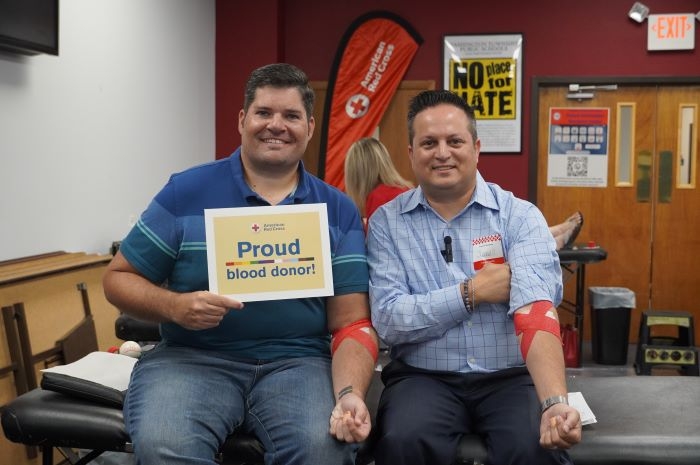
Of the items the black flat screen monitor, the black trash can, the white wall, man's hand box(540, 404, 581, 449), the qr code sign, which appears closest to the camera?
man's hand box(540, 404, 581, 449)

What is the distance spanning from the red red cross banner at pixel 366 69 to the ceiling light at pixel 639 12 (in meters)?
1.66

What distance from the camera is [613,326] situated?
528cm

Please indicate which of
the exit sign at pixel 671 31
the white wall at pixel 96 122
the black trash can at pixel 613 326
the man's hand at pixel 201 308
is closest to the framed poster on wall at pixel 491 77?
the exit sign at pixel 671 31

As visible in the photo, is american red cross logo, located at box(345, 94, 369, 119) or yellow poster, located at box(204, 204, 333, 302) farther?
american red cross logo, located at box(345, 94, 369, 119)

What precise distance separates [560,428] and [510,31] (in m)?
4.89

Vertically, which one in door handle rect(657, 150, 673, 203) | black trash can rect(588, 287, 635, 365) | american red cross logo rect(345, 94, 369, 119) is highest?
american red cross logo rect(345, 94, 369, 119)

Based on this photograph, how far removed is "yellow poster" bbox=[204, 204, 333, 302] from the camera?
198 centimetres

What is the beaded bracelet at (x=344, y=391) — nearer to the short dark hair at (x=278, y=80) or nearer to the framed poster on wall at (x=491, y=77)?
the short dark hair at (x=278, y=80)

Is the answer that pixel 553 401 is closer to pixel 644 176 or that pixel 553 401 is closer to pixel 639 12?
pixel 644 176

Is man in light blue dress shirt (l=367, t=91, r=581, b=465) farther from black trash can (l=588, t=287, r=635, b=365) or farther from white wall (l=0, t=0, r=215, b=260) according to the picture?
black trash can (l=588, t=287, r=635, b=365)

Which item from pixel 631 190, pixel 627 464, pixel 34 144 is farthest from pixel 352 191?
pixel 631 190

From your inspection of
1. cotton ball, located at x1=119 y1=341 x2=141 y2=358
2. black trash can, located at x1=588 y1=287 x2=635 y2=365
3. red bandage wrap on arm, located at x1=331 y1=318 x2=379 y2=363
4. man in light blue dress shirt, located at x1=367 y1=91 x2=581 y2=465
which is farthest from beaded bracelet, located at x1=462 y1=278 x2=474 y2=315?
black trash can, located at x1=588 y1=287 x2=635 y2=365

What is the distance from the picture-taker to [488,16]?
6129 millimetres

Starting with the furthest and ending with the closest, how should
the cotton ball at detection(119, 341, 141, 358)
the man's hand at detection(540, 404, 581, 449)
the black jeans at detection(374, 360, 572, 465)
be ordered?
1. the cotton ball at detection(119, 341, 141, 358)
2. the black jeans at detection(374, 360, 572, 465)
3. the man's hand at detection(540, 404, 581, 449)
